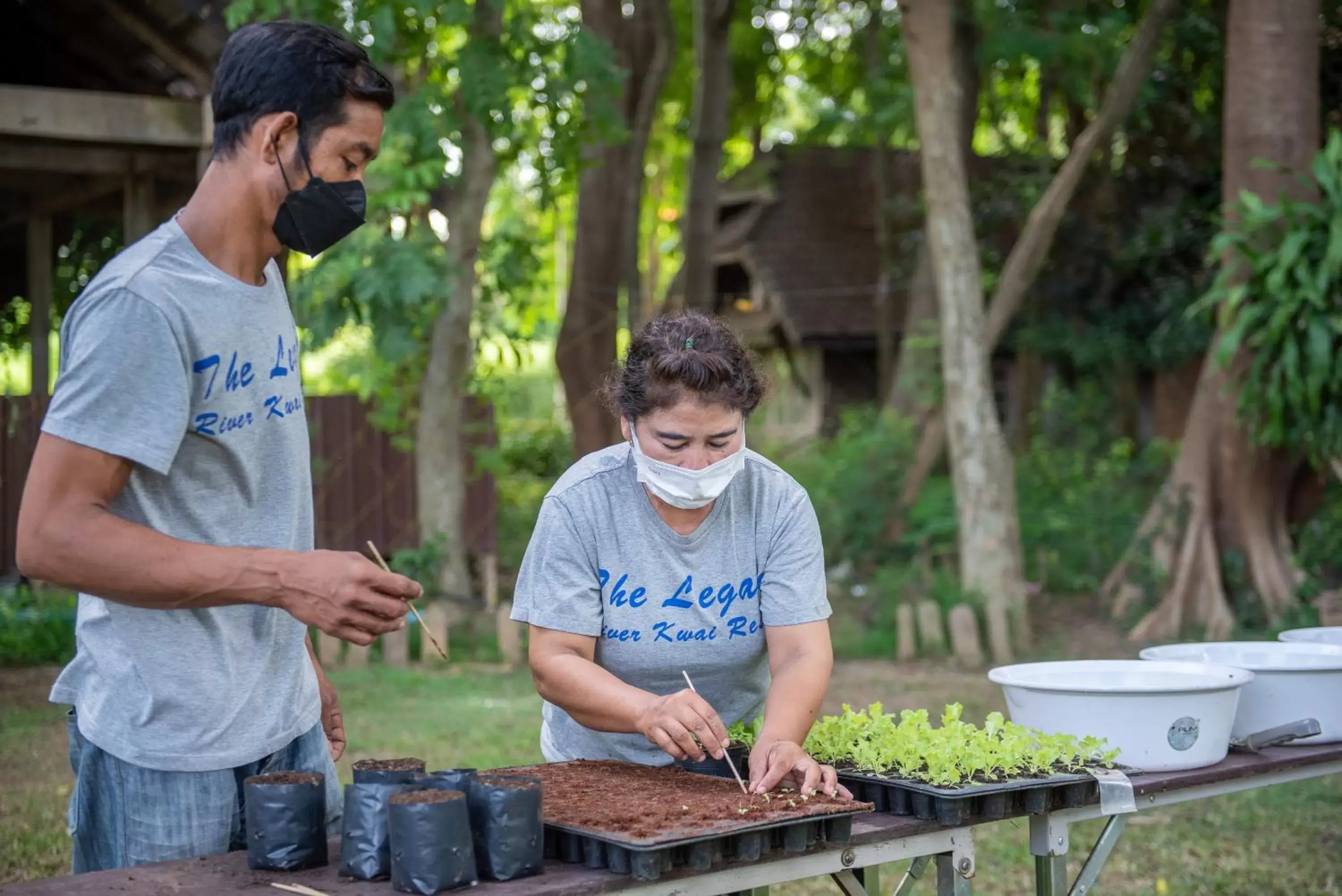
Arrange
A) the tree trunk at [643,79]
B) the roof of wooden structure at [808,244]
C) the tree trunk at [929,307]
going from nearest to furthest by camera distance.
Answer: the tree trunk at [929,307] → the tree trunk at [643,79] → the roof of wooden structure at [808,244]

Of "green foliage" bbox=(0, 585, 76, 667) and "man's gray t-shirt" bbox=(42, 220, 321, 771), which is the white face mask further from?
"green foliage" bbox=(0, 585, 76, 667)

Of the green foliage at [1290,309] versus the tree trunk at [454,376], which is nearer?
the green foliage at [1290,309]

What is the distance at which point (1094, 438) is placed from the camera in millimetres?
15914

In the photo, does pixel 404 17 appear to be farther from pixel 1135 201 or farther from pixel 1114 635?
pixel 1135 201

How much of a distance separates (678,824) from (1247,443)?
8.00 meters

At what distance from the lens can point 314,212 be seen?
7.72 feet

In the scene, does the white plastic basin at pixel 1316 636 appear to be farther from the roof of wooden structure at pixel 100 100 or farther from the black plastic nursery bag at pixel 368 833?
the roof of wooden structure at pixel 100 100

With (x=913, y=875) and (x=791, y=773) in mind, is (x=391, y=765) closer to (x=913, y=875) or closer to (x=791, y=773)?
(x=791, y=773)

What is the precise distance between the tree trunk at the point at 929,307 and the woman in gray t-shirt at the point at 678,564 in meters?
8.59

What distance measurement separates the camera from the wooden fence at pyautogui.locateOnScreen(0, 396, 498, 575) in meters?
12.8

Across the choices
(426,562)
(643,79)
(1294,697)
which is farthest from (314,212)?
(643,79)

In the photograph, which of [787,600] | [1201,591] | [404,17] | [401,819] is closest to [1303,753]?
[787,600]

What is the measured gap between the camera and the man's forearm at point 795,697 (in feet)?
9.11

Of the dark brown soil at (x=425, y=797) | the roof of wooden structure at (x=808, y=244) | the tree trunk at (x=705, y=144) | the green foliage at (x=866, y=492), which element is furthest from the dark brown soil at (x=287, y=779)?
the roof of wooden structure at (x=808, y=244)
